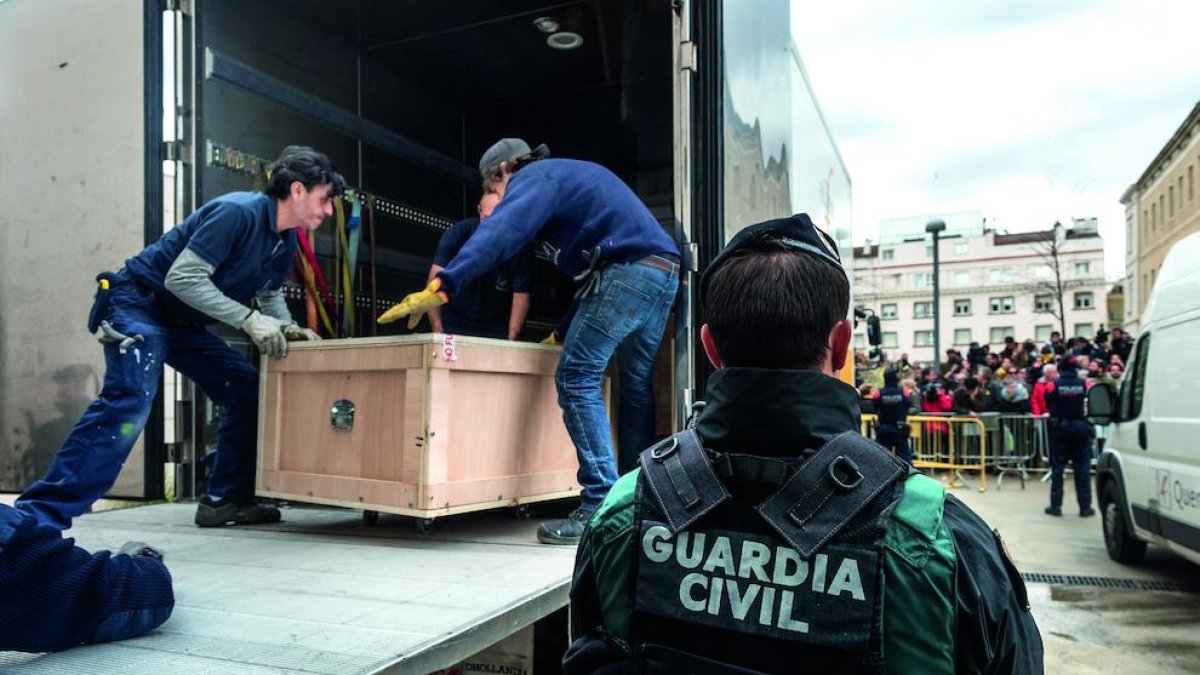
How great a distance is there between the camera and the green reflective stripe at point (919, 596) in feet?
3.27

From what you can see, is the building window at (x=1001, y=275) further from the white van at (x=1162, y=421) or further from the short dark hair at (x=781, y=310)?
the short dark hair at (x=781, y=310)

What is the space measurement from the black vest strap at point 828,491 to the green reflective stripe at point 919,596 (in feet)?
0.19

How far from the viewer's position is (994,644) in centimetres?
103

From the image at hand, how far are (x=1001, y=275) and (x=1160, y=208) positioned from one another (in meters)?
18.1

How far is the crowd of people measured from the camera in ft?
40.2

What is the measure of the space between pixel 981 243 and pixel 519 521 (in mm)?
58564

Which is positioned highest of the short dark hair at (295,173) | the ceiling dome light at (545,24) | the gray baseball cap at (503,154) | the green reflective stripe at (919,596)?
the ceiling dome light at (545,24)

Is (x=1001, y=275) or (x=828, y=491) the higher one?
(x=1001, y=275)

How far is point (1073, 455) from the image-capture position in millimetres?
8508

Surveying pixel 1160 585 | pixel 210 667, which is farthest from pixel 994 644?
pixel 1160 585

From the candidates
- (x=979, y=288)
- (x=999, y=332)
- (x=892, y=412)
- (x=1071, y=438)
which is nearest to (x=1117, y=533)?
(x=1071, y=438)

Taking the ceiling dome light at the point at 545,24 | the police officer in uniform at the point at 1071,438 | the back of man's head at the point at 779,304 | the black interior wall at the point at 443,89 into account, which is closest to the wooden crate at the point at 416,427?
the black interior wall at the point at 443,89

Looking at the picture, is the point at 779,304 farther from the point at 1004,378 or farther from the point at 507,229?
the point at 1004,378

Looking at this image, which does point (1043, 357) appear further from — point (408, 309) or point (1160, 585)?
point (408, 309)
